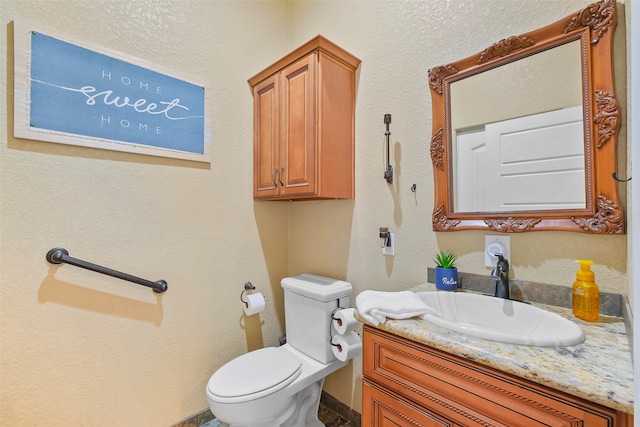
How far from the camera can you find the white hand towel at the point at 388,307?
3.04 feet

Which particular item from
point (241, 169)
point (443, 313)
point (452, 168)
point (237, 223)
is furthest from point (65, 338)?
point (452, 168)

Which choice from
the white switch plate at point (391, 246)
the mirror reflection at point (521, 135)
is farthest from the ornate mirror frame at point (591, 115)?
the white switch plate at point (391, 246)

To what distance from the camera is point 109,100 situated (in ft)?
4.44

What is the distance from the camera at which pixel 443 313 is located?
3.69ft

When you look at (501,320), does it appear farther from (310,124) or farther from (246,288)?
(246,288)

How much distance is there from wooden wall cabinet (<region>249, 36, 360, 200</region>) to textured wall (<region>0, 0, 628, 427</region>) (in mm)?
103

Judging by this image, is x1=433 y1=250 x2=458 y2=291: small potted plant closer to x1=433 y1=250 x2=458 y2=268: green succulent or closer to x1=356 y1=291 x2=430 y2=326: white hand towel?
x1=433 y1=250 x2=458 y2=268: green succulent

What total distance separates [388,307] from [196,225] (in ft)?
3.97

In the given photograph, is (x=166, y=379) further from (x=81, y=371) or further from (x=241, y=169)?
(x=241, y=169)

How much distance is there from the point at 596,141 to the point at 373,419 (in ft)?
4.00

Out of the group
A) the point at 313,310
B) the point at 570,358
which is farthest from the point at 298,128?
the point at 570,358

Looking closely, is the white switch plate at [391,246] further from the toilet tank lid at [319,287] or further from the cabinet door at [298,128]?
the cabinet door at [298,128]

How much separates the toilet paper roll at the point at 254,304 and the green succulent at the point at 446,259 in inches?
42.8

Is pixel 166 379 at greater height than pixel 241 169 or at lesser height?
lesser
